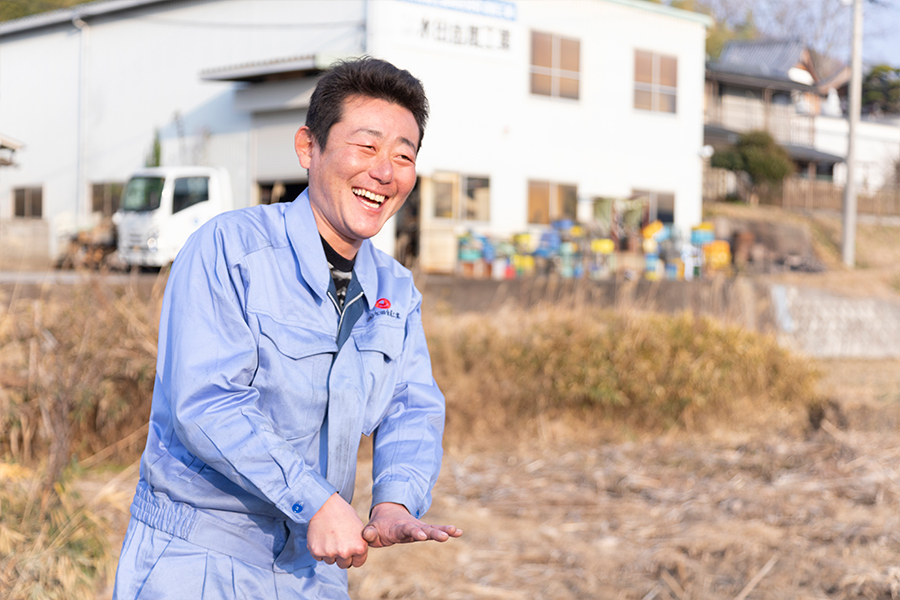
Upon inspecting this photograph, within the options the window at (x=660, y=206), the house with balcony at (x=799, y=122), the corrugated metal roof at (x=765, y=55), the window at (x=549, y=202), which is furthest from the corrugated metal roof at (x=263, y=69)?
the corrugated metal roof at (x=765, y=55)

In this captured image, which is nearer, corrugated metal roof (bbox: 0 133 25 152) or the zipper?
the zipper

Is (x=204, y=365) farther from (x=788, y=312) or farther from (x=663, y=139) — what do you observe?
(x=663, y=139)

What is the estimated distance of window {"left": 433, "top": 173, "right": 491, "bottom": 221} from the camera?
18022 mm

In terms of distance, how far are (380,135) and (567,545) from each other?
3578mm

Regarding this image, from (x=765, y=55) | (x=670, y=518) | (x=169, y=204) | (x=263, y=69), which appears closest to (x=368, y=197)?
(x=670, y=518)

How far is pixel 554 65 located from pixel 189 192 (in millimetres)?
7990

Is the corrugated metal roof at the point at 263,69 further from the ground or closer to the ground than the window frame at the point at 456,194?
further from the ground

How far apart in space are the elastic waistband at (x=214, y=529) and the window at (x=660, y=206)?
20.6 m

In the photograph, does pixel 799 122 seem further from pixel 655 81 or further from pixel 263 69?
pixel 263 69

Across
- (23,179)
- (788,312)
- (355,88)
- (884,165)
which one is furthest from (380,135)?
(884,165)

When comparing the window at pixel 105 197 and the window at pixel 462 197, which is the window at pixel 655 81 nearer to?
the window at pixel 462 197

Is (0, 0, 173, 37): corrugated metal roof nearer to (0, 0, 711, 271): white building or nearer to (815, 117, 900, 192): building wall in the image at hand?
(0, 0, 711, 271): white building

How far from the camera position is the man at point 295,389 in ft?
5.77

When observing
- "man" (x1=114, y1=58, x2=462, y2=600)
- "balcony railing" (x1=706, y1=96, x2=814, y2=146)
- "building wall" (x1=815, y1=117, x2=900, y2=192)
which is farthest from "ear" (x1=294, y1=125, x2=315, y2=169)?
"building wall" (x1=815, y1=117, x2=900, y2=192)
